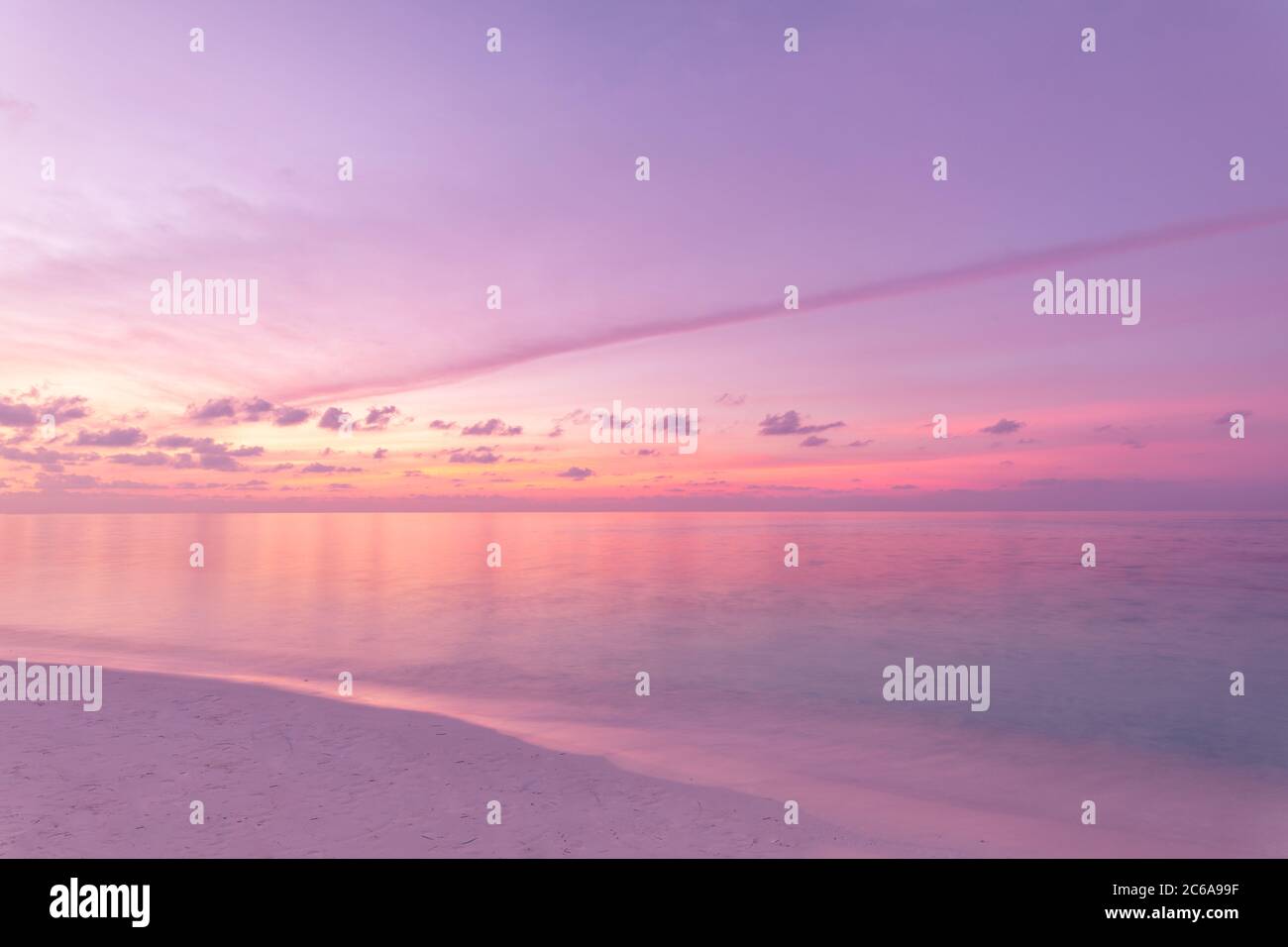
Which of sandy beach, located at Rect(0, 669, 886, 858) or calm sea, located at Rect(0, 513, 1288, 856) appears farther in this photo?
calm sea, located at Rect(0, 513, 1288, 856)

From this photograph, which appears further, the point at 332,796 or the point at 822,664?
the point at 822,664

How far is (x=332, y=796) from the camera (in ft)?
34.4

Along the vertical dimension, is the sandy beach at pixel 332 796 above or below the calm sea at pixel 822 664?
above

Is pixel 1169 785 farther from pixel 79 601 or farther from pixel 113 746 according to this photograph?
pixel 79 601

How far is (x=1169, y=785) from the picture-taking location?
14609 mm

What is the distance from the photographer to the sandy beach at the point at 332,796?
909 cm

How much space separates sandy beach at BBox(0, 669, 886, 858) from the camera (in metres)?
9.09

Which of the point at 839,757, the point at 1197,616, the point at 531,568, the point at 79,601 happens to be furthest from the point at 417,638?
the point at 1197,616

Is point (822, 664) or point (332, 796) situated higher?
point (332, 796)

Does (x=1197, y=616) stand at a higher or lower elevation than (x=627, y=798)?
lower

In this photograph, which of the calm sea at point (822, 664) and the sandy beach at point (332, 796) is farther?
the calm sea at point (822, 664)

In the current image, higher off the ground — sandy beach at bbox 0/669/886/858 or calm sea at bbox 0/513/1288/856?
sandy beach at bbox 0/669/886/858
